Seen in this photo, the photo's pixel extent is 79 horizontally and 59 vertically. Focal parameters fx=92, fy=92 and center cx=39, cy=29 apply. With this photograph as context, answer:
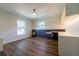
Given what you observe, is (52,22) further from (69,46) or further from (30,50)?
(69,46)

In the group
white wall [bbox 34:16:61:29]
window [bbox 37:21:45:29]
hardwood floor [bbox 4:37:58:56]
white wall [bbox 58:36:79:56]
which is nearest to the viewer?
white wall [bbox 58:36:79:56]

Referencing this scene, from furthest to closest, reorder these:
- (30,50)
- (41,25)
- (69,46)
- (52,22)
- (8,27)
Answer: (41,25) → (52,22) → (8,27) → (30,50) → (69,46)

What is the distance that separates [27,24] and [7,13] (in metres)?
2.66

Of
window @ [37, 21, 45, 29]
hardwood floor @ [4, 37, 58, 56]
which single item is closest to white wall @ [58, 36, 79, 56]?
hardwood floor @ [4, 37, 58, 56]

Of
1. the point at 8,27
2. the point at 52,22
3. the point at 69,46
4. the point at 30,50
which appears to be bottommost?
the point at 30,50

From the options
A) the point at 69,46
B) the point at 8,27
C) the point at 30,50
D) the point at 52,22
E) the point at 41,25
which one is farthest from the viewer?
the point at 41,25

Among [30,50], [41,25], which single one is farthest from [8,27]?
[41,25]

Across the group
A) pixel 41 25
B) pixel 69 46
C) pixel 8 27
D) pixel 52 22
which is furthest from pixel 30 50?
pixel 41 25

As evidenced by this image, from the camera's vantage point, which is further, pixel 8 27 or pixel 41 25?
pixel 41 25

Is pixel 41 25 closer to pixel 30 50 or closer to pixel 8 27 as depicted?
pixel 8 27

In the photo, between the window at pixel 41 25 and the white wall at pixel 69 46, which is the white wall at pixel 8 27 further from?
the white wall at pixel 69 46

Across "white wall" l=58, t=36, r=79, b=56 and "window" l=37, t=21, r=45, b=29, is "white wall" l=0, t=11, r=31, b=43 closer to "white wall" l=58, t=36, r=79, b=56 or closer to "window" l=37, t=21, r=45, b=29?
"window" l=37, t=21, r=45, b=29

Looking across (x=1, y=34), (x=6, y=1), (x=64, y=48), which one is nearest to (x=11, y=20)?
(x=1, y=34)

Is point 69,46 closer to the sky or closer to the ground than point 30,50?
closer to the sky
